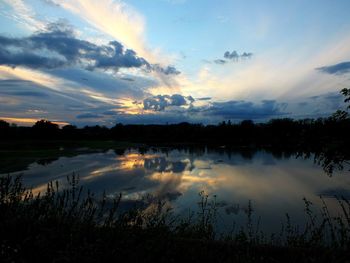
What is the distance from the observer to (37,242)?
369 cm

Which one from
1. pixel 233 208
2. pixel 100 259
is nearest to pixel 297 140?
pixel 100 259

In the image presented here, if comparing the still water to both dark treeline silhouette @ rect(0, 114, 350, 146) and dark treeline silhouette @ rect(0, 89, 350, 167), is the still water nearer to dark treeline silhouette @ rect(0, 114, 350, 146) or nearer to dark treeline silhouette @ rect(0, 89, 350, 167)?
dark treeline silhouette @ rect(0, 89, 350, 167)

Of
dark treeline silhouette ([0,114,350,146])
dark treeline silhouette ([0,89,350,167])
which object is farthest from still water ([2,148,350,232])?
dark treeline silhouette ([0,114,350,146])

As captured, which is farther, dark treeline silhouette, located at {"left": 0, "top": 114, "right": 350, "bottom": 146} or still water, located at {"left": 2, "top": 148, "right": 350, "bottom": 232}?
dark treeline silhouette, located at {"left": 0, "top": 114, "right": 350, "bottom": 146}

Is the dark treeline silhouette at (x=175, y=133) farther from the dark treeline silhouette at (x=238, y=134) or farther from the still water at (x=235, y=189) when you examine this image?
the still water at (x=235, y=189)

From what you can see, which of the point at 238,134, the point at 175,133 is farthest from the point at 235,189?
the point at 175,133

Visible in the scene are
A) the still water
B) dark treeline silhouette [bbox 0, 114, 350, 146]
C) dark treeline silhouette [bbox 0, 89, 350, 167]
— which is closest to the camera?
dark treeline silhouette [bbox 0, 89, 350, 167]

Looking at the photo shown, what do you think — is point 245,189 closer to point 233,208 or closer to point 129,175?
point 233,208

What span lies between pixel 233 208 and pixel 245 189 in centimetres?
636

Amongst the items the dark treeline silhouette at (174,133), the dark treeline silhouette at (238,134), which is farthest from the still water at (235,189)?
the dark treeline silhouette at (174,133)

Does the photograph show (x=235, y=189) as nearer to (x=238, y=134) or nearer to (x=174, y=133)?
(x=238, y=134)

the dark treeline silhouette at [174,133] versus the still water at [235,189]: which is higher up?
the dark treeline silhouette at [174,133]

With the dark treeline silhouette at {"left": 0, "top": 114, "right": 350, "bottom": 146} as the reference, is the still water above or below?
below

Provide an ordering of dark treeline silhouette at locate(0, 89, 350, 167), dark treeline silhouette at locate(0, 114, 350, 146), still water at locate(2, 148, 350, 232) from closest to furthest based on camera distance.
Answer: dark treeline silhouette at locate(0, 89, 350, 167), still water at locate(2, 148, 350, 232), dark treeline silhouette at locate(0, 114, 350, 146)
